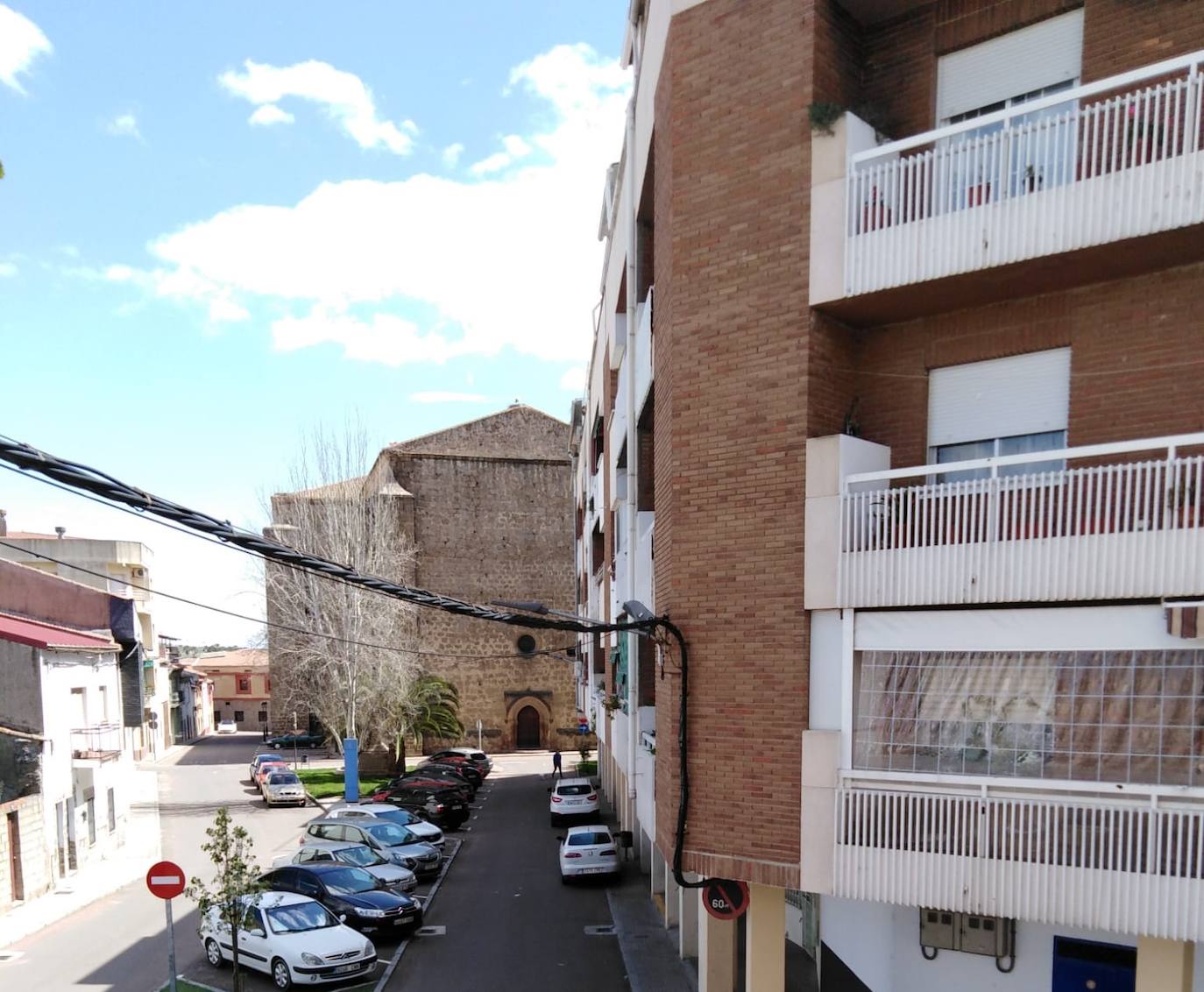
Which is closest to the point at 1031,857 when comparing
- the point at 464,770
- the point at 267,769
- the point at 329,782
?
the point at 464,770

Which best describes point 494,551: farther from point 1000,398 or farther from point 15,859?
point 1000,398

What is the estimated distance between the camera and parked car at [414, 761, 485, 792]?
31014 millimetres

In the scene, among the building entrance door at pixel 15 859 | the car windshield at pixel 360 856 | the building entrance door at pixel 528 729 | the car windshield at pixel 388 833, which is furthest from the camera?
the building entrance door at pixel 528 729

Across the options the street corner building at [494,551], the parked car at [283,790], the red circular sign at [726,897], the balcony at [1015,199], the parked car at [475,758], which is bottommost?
the red circular sign at [726,897]

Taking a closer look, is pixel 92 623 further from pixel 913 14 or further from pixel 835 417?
pixel 913 14

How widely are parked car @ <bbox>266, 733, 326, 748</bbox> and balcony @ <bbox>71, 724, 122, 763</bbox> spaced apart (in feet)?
70.9

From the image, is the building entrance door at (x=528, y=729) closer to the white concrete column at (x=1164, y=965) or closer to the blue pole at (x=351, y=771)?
the blue pole at (x=351, y=771)

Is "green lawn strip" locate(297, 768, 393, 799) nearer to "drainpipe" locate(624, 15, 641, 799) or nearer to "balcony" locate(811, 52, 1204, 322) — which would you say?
"drainpipe" locate(624, 15, 641, 799)

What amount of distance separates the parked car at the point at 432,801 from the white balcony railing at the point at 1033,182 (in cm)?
2286

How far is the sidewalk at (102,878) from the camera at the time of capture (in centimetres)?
1627

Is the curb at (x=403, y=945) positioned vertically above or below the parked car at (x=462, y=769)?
below

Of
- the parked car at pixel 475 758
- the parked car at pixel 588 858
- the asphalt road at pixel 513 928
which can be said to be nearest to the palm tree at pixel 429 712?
the parked car at pixel 475 758

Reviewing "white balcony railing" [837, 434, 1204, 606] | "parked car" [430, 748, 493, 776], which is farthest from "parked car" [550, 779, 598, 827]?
"white balcony railing" [837, 434, 1204, 606]

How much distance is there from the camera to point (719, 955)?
10.1m
